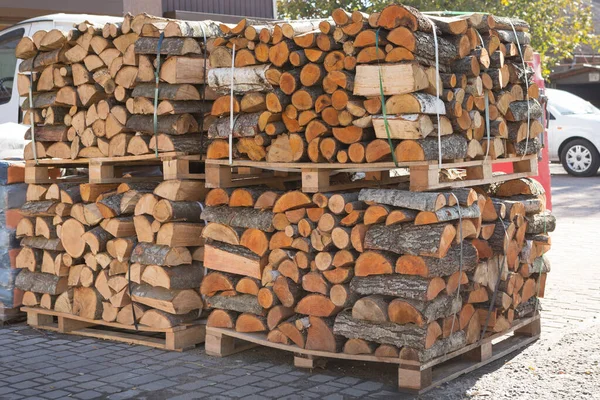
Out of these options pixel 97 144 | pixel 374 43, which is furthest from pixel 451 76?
pixel 97 144

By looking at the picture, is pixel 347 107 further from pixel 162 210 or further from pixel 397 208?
pixel 162 210

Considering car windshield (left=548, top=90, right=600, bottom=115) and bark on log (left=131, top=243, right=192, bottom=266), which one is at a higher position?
car windshield (left=548, top=90, right=600, bottom=115)

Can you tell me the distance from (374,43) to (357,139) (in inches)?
23.2

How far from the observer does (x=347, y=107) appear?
560cm

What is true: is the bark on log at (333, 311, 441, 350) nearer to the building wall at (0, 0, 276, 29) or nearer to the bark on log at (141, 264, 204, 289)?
the bark on log at (141, 264, 204, 289)

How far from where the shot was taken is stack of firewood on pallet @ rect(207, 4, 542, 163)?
546 cm

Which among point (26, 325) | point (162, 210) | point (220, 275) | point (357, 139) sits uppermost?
point (357, 139)

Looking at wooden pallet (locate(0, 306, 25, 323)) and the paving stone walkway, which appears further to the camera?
wooden pallet (locate(0, 306, 25, 323))

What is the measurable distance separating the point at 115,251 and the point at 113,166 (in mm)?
731

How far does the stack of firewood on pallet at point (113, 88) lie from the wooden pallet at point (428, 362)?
1.43 meters

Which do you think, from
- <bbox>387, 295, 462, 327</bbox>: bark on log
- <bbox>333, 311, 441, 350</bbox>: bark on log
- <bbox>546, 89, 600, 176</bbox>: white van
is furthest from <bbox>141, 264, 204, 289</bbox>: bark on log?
<bbox>546, 89, 600, 176</bbox>: white van

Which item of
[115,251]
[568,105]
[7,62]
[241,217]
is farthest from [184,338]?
[568,105]

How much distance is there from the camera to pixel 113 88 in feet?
22.4

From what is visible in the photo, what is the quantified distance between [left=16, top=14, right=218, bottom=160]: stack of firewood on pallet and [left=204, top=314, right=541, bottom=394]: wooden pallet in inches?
56.5
